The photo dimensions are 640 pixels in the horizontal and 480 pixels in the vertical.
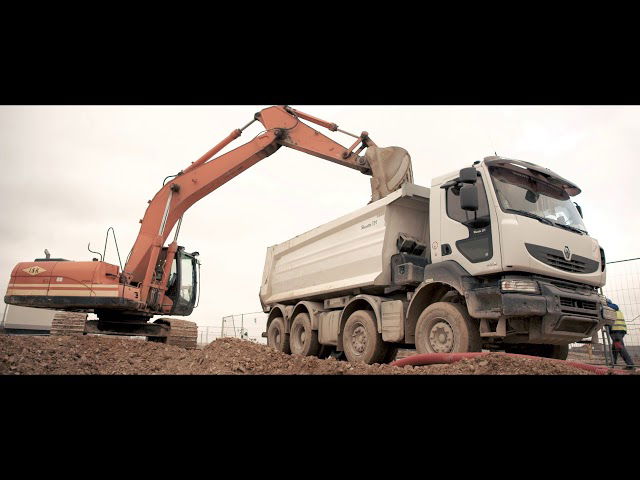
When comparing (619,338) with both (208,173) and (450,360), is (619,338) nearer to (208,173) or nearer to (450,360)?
(450,360)

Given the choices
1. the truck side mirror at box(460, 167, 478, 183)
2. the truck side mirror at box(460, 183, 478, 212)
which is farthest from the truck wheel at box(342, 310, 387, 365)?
the truck side mirror at box(460, 167, 478, 183)

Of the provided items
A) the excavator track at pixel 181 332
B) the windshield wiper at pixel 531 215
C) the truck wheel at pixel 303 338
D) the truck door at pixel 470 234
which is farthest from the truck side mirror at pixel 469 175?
the excavator track at pixel 181 332

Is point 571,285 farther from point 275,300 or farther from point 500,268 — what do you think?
point 275,300

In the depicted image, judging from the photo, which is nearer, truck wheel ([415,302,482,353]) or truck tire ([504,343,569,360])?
truck wheel ([415,302,482,353])

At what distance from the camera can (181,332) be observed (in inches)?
528

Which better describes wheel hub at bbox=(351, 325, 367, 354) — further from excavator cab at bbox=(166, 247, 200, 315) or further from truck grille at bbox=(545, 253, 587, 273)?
excavator cab at bbox=(166, 247, 200, 315)

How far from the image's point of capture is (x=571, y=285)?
607 cm

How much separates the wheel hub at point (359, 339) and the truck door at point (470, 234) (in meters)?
2.20

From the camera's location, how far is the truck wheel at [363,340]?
298 inches

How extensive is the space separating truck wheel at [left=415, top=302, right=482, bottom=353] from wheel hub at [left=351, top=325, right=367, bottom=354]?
1524mm

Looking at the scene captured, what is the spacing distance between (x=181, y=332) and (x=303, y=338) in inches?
204

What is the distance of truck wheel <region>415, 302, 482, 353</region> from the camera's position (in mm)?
5883
